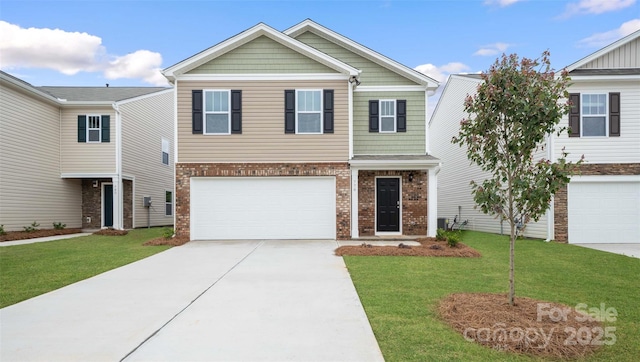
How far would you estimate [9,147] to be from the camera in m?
15.3

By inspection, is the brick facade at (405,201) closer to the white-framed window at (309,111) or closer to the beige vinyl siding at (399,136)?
the beige vinyl siding at (399,136)

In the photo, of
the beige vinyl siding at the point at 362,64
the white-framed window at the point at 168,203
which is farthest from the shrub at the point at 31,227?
the beige vinyl siding at the point at 362,64

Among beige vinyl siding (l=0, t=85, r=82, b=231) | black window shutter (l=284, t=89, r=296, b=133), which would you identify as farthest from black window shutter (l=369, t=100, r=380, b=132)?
beige vinyl siding (l=0, t=85, r=82, b=231)

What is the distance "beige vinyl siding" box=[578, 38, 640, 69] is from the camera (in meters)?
14.8

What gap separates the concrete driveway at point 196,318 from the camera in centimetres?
412

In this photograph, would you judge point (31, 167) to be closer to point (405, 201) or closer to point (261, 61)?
point (261, 61)

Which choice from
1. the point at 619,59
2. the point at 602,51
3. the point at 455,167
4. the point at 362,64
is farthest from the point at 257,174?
the point at 619,59

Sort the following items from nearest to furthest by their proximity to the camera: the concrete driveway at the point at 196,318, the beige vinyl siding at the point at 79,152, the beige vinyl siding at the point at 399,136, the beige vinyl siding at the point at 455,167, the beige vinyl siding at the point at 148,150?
1. the concrete driveway at the point at 196,318
2. the beige vinyl siding at the point at 399,136
3. the beige vinyl siding at the point at 79,152
4. the beige vinyl siding at the point at 455,167
5. the beige vinyl siding at the point at 148,150

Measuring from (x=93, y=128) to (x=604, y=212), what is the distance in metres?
21.1

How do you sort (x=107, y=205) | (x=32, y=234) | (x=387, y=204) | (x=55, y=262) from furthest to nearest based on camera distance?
1. (x=107, y=205)
2. (x=32, y=234)
3. (x=387, y=204)
4. (x=55, y=262)

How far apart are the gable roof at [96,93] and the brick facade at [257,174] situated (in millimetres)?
7281

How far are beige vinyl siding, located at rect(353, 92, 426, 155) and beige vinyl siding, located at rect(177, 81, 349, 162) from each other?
3.61 feet

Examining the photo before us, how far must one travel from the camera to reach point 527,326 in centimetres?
464

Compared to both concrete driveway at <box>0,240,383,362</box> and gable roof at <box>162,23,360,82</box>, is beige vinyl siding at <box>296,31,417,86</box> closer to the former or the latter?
gable roof at <box>162,23,360,82</box>
